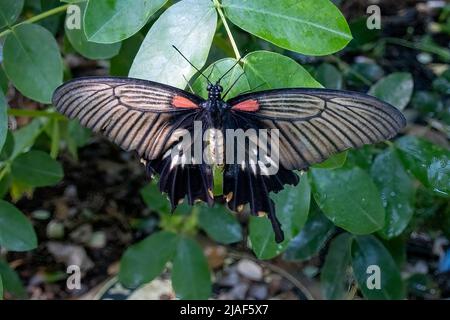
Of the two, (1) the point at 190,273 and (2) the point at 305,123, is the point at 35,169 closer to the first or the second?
(1) the point at 190,273

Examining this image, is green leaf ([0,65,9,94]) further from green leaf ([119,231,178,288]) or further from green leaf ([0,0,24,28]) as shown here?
green leaf ([119,231,178,288])

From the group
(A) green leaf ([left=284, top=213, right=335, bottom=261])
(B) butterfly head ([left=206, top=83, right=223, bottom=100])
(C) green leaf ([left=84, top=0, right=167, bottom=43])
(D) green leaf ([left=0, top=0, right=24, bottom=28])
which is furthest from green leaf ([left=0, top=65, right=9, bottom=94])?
(A) green leaf ([left=284, top=213, right=335, bottom=261])

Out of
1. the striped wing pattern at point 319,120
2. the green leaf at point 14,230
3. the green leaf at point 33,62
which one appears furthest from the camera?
the green leaf at point 14,230

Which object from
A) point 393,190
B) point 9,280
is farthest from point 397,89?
point 9,280

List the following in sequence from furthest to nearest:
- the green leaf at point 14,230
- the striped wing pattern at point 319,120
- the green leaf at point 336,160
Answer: the green leaf at point 14,230 → the green leaf at point 336,160 → the striped wing pattern at point 319,120

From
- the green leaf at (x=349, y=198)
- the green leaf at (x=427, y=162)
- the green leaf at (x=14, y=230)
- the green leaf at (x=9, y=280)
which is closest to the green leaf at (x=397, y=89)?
the green leaf at (x=427, y=162)

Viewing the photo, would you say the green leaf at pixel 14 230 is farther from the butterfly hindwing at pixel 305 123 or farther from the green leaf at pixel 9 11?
the butterfly hindwing at pixel 305 123
